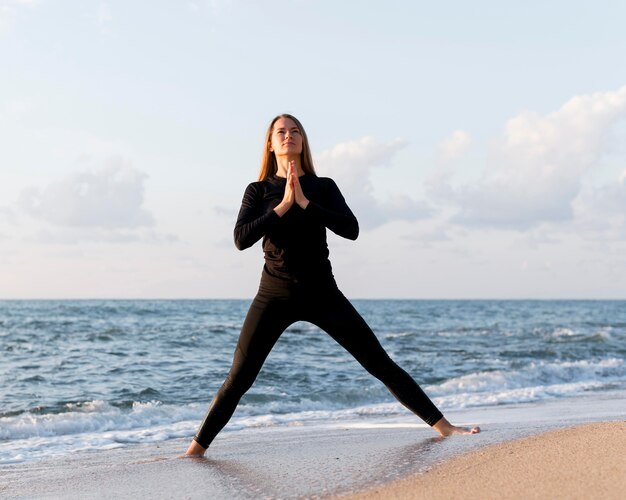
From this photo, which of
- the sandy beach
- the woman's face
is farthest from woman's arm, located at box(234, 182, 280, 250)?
the sandy beach

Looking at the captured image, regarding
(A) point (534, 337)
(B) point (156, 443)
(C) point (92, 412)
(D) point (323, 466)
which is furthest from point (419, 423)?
(A) point (534, 337)

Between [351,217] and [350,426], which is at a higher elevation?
[351,217]

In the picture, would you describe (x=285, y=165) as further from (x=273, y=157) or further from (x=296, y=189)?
(x=296, y=189)

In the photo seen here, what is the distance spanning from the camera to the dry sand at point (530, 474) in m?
3.43

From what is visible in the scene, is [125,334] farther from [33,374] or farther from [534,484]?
[534,484]

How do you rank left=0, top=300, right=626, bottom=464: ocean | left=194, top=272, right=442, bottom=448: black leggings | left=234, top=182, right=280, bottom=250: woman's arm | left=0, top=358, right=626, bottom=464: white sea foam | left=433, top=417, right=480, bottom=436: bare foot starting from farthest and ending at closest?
left=0, top=300, right=626, bottom=464: ocean, left=0, top=358, right=626, bottom=464: white sea foam, left=433, top=417, right=480, bottom=436: bare foot, left=194, top=272, right=442, bottom=448: black leggings, left=234, top=182, right=280, bottom=250: woman's arm

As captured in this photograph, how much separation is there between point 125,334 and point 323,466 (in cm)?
1757

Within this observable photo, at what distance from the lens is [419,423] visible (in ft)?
24.8

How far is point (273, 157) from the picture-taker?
17.4ft

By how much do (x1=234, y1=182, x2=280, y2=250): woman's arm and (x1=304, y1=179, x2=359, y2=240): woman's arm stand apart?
10.2 inches

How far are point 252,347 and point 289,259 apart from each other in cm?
64

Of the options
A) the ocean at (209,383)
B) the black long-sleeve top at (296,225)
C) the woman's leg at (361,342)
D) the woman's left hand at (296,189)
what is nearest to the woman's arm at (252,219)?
the black long-sleeve top at (296,225)

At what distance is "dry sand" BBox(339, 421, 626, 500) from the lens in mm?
3426

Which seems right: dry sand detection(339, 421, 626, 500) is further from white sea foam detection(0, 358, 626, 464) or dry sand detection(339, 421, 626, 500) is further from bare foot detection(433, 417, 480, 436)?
white sea foam detection(0, 358, 626, 464)
